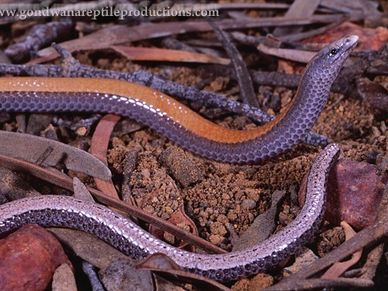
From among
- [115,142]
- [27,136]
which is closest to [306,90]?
[115,142]

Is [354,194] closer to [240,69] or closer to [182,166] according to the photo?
[182,166]

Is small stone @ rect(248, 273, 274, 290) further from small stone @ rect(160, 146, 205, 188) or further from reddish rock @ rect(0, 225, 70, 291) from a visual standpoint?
reddish rock @ rect(0, 225, 70, 291)

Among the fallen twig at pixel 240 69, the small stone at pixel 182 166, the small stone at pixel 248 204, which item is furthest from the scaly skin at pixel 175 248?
the fallen twig at pixel 240 69

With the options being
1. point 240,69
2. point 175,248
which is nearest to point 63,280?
point 175,248

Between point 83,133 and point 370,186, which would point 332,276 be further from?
point 83,133

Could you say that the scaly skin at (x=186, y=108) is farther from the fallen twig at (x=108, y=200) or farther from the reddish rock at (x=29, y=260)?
the reddish rock at (x=29, y=260)
